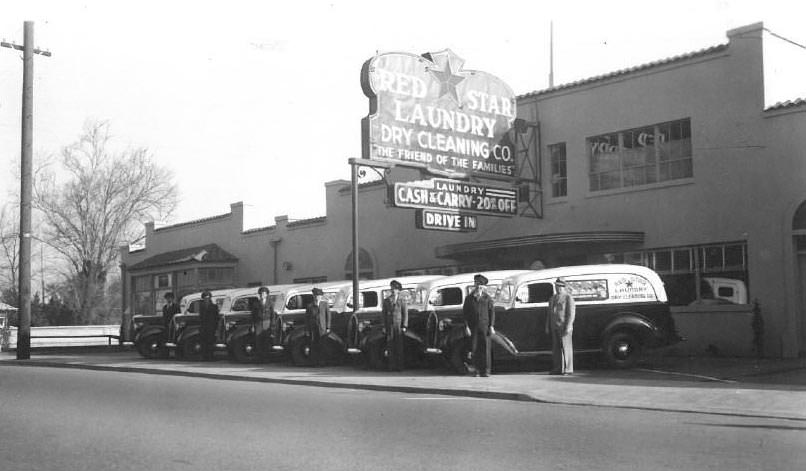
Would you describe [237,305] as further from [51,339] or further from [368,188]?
[51,339]

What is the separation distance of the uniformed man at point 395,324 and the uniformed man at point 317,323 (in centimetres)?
219

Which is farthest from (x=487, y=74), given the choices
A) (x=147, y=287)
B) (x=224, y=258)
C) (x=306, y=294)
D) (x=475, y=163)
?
(x=147, y=287)

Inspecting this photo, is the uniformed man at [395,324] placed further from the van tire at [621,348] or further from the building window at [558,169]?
the building window at [558,169]

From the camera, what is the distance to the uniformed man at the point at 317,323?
63.8ft

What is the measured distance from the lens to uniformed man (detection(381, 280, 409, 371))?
17.4m

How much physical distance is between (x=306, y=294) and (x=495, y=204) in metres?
5.04

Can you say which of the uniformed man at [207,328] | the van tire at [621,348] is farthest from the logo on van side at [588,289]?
the uniformed man at [207,328]

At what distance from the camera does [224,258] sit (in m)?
35.6

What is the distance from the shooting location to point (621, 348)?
54.4 ft

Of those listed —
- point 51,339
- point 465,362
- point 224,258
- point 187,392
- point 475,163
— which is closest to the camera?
point 187,392

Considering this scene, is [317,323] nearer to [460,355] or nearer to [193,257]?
[460,355]

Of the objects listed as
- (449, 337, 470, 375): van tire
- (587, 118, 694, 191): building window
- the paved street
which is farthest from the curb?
(587, 118, 694, 191): building window

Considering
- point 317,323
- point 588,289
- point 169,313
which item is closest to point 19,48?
point 169,313

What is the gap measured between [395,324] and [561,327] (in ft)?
11.2
